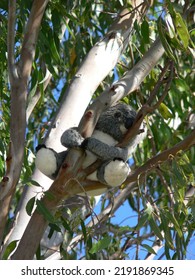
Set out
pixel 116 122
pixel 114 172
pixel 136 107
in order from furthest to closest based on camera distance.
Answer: pixel 136 107 → pixel 116 122 → pixel 114 172

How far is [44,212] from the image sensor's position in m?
2.45

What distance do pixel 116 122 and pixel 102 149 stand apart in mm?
235

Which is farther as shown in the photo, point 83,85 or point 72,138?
point 83,85

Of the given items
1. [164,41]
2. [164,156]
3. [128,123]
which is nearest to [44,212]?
[164,156]

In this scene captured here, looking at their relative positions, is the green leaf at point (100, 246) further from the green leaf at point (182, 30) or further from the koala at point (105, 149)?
the green leaf at point (182, 30)

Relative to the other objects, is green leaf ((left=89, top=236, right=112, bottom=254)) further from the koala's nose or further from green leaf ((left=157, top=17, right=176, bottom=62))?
green leaf ((left=157, top=17, right=176, bottom=62))

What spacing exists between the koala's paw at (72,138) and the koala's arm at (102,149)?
0.08ft

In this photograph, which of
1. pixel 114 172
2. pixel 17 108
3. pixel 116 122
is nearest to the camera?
pixel 17 108

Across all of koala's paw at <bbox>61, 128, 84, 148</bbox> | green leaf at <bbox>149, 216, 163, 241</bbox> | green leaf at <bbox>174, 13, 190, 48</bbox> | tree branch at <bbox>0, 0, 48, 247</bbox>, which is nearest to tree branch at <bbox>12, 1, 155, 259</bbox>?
koala's paw at <bbox>61, 128, 84, 148</bbox>

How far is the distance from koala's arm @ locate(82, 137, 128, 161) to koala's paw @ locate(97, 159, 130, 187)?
0.14 ft

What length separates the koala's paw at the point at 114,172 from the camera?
2576 millimetres

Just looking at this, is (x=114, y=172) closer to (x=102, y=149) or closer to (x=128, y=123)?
(x=102, y=149)

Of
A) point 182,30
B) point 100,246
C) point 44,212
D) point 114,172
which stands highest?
point 182,30

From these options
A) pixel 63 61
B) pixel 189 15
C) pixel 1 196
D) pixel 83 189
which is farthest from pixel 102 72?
pixel 63 61
